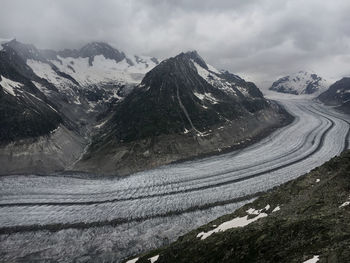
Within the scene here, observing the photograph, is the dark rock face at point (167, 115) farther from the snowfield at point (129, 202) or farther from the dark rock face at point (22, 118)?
the snowfield at point (129, 202)

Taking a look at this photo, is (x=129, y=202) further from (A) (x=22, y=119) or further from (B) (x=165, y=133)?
(A) (x=22, y=119)

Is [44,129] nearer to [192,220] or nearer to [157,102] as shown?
[157,102]

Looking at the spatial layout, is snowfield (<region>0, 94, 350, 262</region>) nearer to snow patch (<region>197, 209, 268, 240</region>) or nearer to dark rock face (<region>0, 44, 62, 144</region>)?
snow patch (<region>197, 209, 268, 240</region>)

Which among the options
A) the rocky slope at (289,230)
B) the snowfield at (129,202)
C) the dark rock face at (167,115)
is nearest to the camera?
the rocky slope at (289,230)

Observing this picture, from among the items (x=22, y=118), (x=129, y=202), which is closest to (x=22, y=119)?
(x=22, y=118)

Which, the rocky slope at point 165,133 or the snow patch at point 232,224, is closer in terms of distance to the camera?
the snow patch at point 232,224

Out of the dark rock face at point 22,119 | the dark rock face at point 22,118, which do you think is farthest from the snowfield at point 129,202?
the dark rock face at point 22,118
